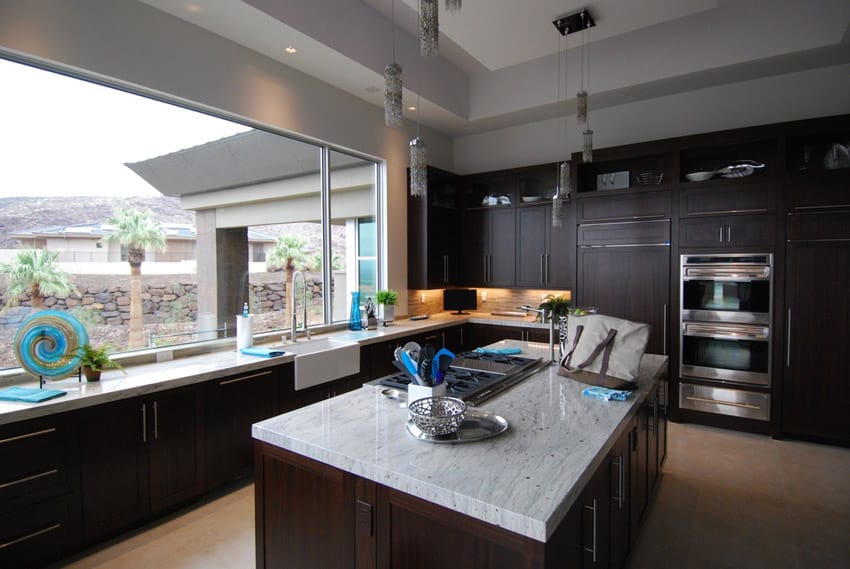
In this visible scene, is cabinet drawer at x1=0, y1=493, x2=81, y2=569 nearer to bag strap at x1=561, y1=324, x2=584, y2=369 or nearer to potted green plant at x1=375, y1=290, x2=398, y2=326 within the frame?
bag strap at x1=561, y1=324, x2=584, y2=369

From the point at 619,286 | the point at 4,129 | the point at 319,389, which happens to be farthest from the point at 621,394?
the point at 4,129

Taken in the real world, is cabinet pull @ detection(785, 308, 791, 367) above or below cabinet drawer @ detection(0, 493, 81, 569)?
above

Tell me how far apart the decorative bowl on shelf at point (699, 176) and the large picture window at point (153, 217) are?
→ 11.3 feet

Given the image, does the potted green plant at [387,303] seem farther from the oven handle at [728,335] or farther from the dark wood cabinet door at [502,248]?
the oven handle at [728,335]

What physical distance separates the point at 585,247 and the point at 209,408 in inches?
151

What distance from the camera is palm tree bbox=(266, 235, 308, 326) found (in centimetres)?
404

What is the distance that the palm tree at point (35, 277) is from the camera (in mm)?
2525

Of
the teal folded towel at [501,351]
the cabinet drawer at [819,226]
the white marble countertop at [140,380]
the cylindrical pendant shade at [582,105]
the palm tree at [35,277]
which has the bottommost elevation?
the white marble countertop at [140,380]

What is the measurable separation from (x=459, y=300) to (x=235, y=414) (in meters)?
3.30

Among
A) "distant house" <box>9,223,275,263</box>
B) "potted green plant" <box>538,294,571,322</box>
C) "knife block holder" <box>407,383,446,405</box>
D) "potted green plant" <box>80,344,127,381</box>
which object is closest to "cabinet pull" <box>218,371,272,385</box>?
"potted green plant" <box>80,344,127,381</box>

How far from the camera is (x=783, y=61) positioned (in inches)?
156

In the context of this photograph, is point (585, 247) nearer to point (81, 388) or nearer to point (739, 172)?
point (739, 172)

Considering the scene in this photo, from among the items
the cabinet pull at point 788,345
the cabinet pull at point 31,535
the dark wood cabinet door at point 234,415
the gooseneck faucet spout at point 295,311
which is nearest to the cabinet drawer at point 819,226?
the cabinet pull at point 788,345

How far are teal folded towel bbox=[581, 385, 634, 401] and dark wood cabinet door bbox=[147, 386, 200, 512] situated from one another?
2279 millimetres
